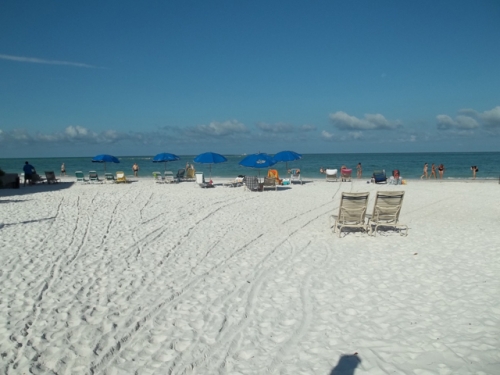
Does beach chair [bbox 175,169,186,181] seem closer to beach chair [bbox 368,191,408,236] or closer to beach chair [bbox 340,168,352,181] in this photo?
beach chair [bbox 340,168,352,181]

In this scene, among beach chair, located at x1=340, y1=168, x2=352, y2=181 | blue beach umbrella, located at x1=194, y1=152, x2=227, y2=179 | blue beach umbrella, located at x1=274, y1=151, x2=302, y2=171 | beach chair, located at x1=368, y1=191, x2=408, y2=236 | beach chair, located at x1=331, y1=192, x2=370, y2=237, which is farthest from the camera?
beach chair, located at x1=340, y1=168, x2=352, y2=181

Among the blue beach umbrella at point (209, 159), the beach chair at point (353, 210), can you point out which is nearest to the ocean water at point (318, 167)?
the blue beach umbrella at point (209, 159)

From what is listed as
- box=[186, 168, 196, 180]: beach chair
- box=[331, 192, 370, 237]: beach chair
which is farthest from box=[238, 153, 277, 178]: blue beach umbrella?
box=[331, 192, 370, 237]: beach chair

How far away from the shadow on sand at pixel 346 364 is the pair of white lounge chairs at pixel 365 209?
475cm

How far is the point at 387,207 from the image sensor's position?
8.02 metres

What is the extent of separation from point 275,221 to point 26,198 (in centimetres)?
1048

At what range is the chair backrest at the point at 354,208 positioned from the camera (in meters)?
7.88

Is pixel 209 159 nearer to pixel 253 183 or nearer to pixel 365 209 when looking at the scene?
pixel 253 183

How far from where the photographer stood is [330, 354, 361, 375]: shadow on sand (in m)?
3.01

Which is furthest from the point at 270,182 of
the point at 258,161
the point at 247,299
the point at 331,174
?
the point at 247,299

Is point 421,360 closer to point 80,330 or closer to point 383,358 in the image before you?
point 383,358

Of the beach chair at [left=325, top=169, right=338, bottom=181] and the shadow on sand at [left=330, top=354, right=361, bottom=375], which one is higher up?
the beach chair at [left=325, top=169, right=338, bottom=181]

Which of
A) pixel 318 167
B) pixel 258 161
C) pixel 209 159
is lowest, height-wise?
pixel 318 167

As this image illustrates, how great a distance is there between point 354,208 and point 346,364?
5129 mm
